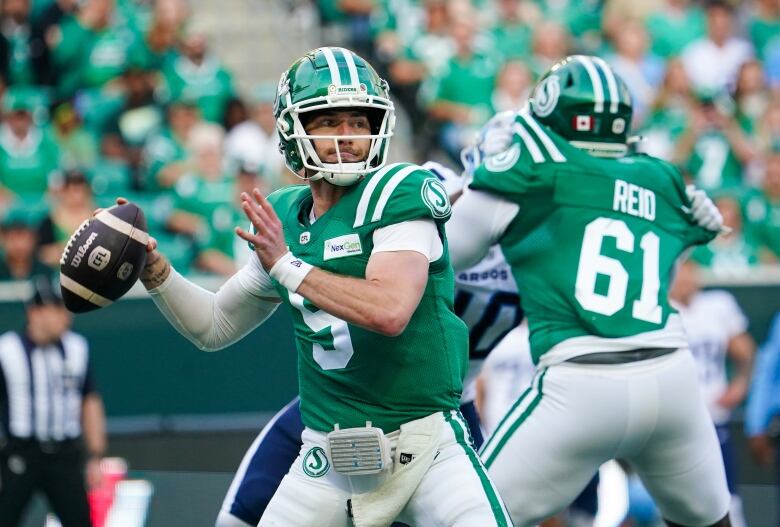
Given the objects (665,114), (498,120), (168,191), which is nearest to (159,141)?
(168,191)

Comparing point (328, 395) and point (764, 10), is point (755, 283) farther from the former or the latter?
point (328, 395)

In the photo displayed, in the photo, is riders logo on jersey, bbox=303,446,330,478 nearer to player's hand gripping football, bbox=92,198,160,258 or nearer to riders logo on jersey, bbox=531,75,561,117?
player's hand gripping football, bbox=92,198,160,258

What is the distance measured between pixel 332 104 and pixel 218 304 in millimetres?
791

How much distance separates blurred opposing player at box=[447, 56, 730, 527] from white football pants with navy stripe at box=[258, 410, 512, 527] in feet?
2.31

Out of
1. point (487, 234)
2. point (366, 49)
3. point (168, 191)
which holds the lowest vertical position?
point (168, 191)

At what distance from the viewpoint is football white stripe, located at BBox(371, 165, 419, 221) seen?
399 centimetres

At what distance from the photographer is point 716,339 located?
8.13m

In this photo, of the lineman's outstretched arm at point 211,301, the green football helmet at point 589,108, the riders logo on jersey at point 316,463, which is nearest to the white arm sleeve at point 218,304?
the lineman's outstretched arm at point 211,301

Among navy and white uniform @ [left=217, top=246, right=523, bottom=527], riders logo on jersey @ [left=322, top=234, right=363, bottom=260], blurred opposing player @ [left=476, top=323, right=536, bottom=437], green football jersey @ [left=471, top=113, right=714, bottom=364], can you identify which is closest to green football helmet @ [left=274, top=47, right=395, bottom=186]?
riders logo on jersey @ [left=322, top=234, right=363, bottom=260]

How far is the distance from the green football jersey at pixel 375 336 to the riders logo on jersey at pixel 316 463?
0.08 meters

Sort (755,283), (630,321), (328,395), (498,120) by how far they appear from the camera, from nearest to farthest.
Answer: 1. (328,395)
2. (630,321)
3. (498,120)
4. (755,283)

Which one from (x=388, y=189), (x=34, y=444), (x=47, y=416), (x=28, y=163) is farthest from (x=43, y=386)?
(x=388, y=189)

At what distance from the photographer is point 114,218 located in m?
4.27

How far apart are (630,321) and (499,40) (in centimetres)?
686
